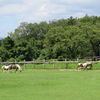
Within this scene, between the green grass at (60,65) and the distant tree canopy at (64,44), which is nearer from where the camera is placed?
the green grass at (60,65)

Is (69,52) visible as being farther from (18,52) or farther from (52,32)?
(18,52)

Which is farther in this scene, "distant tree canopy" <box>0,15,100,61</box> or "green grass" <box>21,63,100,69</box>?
"distant tree canopy" <box>0,15,100,61</box>

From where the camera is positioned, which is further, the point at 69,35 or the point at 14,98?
the point at 69,35

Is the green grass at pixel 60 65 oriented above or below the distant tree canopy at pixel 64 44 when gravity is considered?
below

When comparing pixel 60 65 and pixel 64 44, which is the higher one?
pixel 64 44

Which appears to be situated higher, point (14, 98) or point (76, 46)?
point (76, 46)

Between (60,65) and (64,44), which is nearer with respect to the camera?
(60,65)

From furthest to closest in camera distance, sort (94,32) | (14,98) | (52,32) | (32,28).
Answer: (32,28) → (52,32) → (94,32) → (14,98)

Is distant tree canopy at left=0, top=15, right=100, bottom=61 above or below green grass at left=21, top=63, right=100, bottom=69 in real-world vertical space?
above

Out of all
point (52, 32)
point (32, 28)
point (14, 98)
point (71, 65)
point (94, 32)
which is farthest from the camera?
point (32, 28)

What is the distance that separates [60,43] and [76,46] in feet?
12.3

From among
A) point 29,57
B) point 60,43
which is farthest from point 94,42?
point 29,57

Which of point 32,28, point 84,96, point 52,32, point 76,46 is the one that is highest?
point 32,28

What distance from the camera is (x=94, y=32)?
54.8 m
